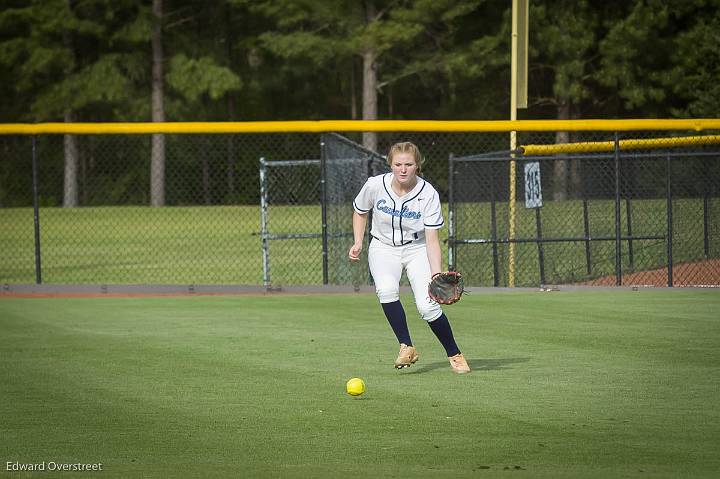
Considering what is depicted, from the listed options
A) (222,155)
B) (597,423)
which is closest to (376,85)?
(222,155)

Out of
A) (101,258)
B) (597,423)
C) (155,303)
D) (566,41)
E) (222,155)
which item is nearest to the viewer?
(597,423)

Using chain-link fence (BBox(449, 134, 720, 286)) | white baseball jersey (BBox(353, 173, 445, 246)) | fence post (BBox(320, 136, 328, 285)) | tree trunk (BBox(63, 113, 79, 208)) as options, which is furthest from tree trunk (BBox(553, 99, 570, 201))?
tree trunk (BBox(63, 113, 79, 208))

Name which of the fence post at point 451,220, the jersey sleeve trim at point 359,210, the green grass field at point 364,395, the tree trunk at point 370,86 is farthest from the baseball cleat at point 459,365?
the tree trunk at point 370,86

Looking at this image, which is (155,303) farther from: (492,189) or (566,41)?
(566,41)

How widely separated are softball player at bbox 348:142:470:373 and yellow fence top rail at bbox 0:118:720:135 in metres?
6.21

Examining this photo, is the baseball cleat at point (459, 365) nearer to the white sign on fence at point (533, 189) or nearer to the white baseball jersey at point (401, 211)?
the white baseball jersey at point (401, 211)

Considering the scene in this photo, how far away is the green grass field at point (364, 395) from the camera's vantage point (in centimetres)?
591

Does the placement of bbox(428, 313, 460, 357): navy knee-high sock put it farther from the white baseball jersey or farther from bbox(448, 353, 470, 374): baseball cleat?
the white baseball jersey

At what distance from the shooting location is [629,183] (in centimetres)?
1662

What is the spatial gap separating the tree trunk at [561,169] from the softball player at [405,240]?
10.9 meters

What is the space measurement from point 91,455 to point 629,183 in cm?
1180

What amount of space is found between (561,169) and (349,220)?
1169 cm

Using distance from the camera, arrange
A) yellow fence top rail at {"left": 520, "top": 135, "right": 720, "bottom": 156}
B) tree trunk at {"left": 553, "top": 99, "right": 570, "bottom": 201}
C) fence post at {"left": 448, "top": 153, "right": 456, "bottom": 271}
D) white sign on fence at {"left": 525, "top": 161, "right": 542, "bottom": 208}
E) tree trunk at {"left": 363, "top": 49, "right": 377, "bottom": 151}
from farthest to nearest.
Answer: tree trunk at {"left": 363, "top": 49, "right": 377, "bottom": 151}
tree trunk at {"left": 553, "top": 99, "right": 570, "bottom": 201}
yellow fence top rail at {"left": 520, "top": 135, "right": 720, "bottom": 156}
white sign on fence at {"left": 525, "top": 161, "right": 542, "bottom": 208}
fence post at {"left": 448, "top": 153, "right": 456, "bottom": 271}

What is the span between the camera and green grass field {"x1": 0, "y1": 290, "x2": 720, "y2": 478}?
19.4ft
